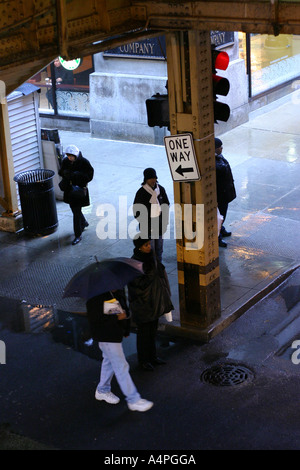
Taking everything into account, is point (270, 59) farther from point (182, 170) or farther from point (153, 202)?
point (182, 170)

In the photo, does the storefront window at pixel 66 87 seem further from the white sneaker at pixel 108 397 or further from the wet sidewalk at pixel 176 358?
the white sneaker at pixel 108 397

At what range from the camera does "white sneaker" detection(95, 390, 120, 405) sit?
8.10m

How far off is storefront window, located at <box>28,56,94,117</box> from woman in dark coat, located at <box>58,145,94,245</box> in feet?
22.2

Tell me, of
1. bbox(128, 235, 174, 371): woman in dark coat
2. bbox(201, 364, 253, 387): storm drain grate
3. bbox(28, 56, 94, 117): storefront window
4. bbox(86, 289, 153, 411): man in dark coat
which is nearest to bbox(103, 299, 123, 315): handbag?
bbox(86, 289, 153, 411): man in dark coat

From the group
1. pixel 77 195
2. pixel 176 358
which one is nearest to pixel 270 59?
pixel 77 195

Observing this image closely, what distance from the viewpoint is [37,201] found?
12.9 metres

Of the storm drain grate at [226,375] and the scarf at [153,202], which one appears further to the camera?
the scarf at [153,202]

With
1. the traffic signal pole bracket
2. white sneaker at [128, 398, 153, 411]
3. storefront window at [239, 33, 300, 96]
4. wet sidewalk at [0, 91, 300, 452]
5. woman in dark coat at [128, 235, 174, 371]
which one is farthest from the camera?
storefront window at [239, 33, 300, 96]

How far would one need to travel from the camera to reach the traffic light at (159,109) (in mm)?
9141

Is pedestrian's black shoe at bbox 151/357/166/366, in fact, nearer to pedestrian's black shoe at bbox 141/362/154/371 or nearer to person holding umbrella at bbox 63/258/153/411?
pedestrian's black shoe at bbox 141/362/154/371

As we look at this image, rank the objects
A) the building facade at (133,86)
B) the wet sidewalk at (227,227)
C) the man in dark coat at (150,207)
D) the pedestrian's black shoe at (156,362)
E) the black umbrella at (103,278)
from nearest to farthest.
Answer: the black umbrella at (103,278) < the pedestrian's black shoe at (156,362) < the man in dark coat at (150,207) < the wet sidewalk at (227,227) < the building facade at (133,86)

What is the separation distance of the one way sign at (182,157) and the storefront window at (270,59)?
11.0m

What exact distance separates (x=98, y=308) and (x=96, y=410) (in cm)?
119

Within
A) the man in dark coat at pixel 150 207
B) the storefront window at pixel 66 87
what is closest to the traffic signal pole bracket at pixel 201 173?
the man in dark coat at pixel 150 207
